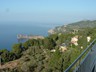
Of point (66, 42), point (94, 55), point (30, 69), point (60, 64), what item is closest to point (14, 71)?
point (30, 69)

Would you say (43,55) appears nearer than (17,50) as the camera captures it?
Yes

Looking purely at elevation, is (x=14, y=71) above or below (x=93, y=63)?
below

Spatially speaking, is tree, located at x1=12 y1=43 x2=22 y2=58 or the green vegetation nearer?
the green vegetation

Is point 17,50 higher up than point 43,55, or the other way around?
point 43,55

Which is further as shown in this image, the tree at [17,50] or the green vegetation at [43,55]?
the tree at [17,50]

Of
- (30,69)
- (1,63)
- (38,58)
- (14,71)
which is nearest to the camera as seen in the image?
(30,69)

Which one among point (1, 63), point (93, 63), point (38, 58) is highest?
point (93, 63)

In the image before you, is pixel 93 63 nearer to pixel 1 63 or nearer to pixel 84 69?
pixel 84 69

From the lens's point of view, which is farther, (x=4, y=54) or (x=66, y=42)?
(x=66, y=42)
